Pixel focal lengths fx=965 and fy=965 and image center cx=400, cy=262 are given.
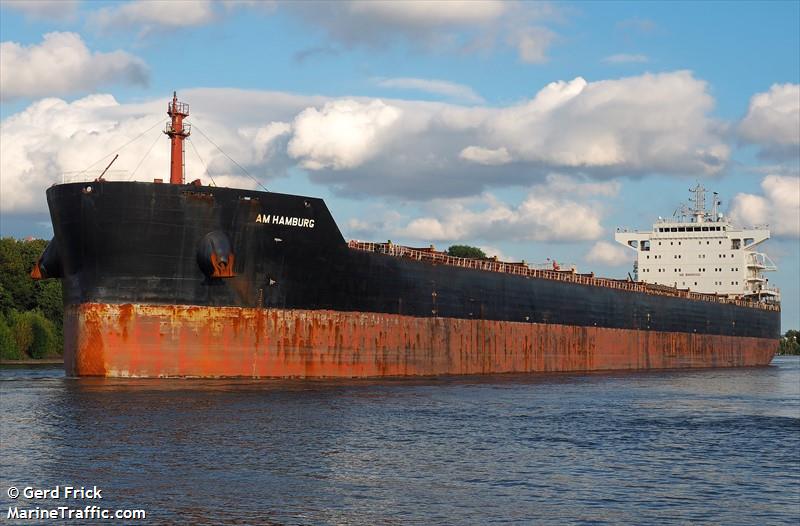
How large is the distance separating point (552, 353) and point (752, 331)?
94.6ft

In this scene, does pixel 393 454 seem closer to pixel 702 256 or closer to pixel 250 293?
pixel 250 293

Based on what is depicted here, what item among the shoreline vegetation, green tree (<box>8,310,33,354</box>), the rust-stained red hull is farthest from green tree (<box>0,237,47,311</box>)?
the rust-stained red hull

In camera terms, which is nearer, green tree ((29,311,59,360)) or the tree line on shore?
the tree line on shore

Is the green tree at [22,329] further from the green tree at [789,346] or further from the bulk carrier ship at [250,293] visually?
the green tree at [789,346]

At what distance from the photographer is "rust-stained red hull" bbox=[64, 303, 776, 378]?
104 feet

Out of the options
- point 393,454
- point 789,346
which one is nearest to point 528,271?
point 393,454

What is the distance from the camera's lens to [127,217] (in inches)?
1241

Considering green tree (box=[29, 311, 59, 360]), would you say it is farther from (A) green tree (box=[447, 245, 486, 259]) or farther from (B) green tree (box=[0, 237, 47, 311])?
(A) green tree (box=[447, 245, 486, 259])

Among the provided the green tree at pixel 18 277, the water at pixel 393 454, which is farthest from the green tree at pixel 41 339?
the water at pixel 393 454

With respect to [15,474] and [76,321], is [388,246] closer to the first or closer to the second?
[76,321]

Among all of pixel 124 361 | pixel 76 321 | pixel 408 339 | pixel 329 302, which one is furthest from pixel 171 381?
pixel 408 339

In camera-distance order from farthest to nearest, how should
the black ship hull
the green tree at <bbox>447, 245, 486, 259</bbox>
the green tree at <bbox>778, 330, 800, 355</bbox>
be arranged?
the green tree at <bbox>778, 330, 800, 355</bbox>, the green tree at <bbox>447, 245, 486, 259</bbox>, the black ship hull

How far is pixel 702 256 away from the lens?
73.7 metres

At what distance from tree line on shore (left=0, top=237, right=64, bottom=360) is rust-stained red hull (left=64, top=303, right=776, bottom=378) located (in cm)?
3005
